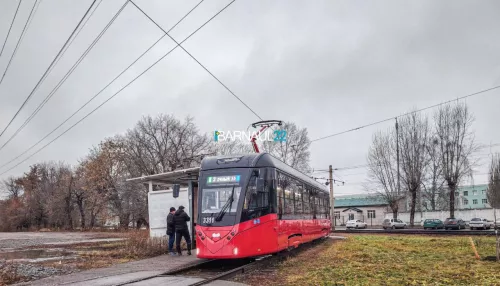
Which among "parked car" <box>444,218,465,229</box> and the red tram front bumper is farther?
"parked car" <box>444,218,465,229</box>

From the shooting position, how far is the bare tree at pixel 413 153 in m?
48.4

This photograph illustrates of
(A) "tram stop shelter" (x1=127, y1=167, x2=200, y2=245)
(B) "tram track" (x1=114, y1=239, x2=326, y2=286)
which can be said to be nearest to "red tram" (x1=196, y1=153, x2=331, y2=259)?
(B) "tram track" (x1=114, y1=239, x2=326, y2=286)

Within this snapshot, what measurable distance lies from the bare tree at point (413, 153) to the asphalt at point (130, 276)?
135ft

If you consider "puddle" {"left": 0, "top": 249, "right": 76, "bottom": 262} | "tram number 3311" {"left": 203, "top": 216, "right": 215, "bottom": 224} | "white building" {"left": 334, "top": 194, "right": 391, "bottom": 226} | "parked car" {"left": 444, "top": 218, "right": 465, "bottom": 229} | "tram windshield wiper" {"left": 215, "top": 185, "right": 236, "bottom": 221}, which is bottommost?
"white building" {"left": 334, "top": 194, "right": 391, "bottom": 226}

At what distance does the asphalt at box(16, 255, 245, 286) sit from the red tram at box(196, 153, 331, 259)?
4.80 ft

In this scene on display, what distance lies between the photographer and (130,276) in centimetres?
1024

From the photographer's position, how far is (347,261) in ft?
39.8

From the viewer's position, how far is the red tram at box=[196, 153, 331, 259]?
11.3 meters

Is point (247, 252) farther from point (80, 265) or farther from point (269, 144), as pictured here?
point (269, 144)

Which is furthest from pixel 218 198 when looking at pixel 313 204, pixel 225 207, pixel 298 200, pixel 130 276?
pixel 313 204

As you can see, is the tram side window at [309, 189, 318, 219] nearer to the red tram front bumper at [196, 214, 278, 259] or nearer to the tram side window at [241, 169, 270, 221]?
the tram side window at [241, 169, 270, 221]

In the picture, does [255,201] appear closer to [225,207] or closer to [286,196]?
[225,207]

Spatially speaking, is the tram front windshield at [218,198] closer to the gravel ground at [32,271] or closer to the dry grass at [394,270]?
the dry grass at [394,270]

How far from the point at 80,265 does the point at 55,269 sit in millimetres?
935
